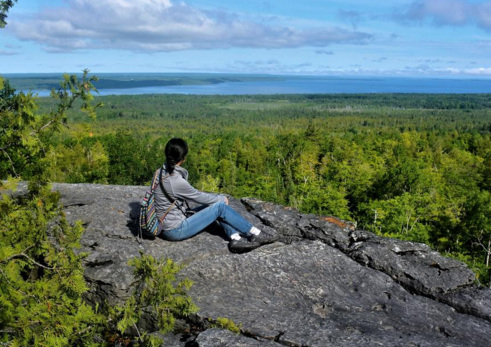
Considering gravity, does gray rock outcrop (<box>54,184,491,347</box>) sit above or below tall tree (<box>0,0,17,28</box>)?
below

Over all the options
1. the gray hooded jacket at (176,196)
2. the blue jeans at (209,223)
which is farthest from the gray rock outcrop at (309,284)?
the gray hooded jacket at (176,196)

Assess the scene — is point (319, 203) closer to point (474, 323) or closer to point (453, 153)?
point (474, 323)

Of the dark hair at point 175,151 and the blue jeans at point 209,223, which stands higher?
the dark hair at point 175,151

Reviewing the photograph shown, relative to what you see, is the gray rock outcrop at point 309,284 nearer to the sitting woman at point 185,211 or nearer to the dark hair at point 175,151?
the sitting woman at point 185,211

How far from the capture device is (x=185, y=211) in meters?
8.02

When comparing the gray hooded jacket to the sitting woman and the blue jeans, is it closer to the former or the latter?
the sitting woman

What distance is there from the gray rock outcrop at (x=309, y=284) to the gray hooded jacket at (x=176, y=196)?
0.55 metres

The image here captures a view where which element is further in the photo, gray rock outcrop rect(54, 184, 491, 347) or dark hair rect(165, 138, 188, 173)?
dark hair rect(165, 138, 188, 173)

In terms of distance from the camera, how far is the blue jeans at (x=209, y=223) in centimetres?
784

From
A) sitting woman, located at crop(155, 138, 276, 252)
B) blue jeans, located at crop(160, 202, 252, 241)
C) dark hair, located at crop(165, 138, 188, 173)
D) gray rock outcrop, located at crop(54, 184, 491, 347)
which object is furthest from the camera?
blue jeans, located at crop(160, 202, 252, 241)

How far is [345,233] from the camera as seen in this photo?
926 cm

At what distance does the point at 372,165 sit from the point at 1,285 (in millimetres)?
58928

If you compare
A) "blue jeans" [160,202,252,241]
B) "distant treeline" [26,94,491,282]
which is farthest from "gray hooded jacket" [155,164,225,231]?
"distant treeline" [26,94,491,282]

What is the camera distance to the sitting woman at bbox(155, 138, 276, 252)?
7.43m
